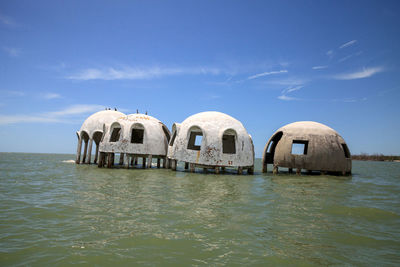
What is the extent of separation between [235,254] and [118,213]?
10.6 ft

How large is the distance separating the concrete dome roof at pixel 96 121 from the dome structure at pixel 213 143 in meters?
9.97

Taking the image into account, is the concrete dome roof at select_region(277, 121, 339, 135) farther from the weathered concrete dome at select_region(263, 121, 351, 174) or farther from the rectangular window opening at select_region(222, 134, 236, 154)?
the rectangular window opening at select_region(222, 134, 236, 154)

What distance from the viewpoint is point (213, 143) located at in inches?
679

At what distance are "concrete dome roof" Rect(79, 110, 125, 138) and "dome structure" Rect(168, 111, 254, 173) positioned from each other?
9972 millimetres

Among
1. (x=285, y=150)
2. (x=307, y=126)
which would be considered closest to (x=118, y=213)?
(x=285, y=150)

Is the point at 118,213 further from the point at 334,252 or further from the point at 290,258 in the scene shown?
the point at 334,252

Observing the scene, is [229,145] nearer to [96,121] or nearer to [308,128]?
[308,128]

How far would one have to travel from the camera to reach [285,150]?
18.1 meters

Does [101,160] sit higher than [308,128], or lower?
lower

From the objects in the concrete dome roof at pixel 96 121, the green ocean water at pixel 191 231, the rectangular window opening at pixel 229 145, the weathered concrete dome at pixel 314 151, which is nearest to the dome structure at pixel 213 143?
the weathered concrete dome at pixel 314 151

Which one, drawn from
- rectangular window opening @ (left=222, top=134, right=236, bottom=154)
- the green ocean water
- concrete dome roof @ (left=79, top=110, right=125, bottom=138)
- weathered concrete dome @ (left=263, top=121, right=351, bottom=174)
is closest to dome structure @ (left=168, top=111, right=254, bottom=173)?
weathered concrete dome @ (left=263, top=121, right=351, bottom=174)

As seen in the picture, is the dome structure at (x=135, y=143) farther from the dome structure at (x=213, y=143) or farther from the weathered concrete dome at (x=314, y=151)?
the weathered concrete dome at (x=314, y=151)

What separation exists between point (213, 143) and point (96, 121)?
14.0 metres

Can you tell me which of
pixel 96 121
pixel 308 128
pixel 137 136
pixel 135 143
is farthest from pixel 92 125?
pixel 308 128
